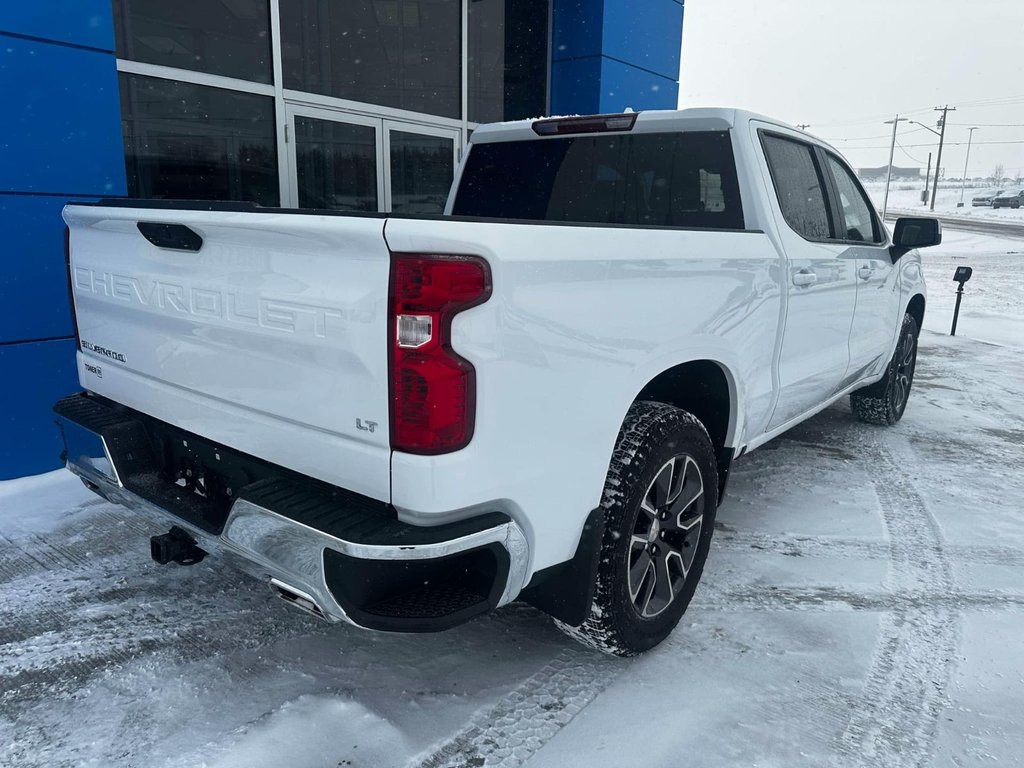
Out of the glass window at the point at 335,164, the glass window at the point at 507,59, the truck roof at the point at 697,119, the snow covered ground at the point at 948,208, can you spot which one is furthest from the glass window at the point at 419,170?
the snow covered ground at the point at 948,208

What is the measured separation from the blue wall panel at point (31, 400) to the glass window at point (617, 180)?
277 cm

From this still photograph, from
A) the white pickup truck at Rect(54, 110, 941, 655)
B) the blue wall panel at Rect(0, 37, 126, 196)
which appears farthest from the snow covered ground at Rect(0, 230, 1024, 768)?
the blue wall panel at Rect(0, 37, 126, 196)

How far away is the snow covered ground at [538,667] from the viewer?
2.30 meters

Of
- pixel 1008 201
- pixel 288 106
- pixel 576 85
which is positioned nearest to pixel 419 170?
pixel 288 106

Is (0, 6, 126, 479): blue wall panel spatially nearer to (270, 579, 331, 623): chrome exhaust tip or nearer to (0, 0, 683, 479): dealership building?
(0, 0, 683, 479): dealership building

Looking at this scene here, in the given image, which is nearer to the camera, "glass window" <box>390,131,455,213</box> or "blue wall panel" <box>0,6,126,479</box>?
"blue wall panel" <box>0,6,126,479</box>

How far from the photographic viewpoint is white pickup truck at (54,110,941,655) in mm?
1852

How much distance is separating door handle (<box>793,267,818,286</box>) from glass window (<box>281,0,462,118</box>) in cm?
472

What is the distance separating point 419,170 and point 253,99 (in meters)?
2.12

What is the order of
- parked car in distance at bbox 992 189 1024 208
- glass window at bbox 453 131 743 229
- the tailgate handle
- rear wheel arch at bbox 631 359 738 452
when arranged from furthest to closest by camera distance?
parked car in distance at bbox 992 189 1024 208 → glass window at bbox 453 131 743 229 → rear wheel arch at bbox 631 359 738 452 → the tailgate handle

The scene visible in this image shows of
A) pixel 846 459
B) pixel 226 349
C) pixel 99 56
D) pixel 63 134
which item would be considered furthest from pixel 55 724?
pixel 846 459

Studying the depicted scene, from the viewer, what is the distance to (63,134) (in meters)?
4.46

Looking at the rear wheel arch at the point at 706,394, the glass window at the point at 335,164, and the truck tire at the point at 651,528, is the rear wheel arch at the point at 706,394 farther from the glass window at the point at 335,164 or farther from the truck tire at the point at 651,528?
the glass window at the point at 335,164

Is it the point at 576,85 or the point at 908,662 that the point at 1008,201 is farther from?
the point at 908,662
